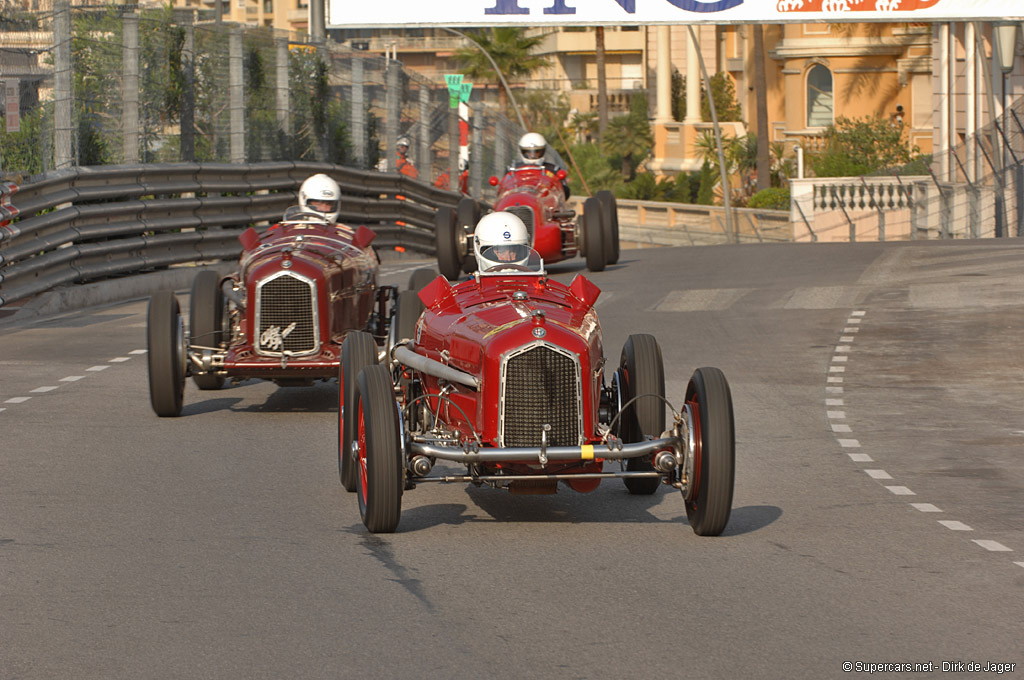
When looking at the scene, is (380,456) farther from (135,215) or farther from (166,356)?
(135,215)

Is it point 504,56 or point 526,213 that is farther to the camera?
point 504,56

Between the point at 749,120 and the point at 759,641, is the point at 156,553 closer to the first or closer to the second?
the point at 759,641

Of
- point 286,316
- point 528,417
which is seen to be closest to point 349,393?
point 528,417

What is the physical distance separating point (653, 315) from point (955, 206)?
67.2 ft

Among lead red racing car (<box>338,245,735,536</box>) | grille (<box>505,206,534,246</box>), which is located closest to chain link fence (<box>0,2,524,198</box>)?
grille (<box>505,206,534,246</box>)

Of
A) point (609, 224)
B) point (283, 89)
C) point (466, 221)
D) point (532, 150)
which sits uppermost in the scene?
point (283, 89)

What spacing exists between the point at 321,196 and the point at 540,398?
6.83 metres

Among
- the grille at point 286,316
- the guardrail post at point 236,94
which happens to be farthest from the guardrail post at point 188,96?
the grille at point 286,316

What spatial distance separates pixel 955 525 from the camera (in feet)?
30.6

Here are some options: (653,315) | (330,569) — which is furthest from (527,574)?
(653,315)

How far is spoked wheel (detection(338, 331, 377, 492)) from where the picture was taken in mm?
9805

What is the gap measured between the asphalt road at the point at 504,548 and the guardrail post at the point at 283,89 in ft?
40.8

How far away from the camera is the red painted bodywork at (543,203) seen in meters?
24.0

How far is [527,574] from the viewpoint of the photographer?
26.2 ft
